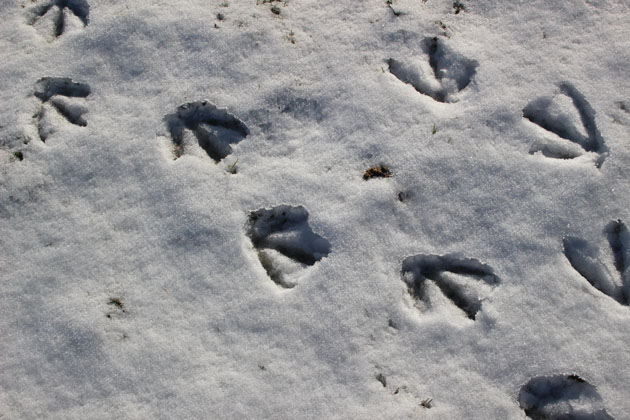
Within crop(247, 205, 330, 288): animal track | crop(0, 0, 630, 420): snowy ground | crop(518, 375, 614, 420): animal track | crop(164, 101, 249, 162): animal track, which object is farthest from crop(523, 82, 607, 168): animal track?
crop(164, 101, 249, 162): animal track

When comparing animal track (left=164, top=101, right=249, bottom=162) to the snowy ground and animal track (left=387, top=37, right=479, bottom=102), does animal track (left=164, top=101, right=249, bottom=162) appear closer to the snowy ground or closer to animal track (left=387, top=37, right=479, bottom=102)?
the snowy ground

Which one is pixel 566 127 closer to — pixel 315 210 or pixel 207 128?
pixel 315 210

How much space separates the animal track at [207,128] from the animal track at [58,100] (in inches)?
18.8

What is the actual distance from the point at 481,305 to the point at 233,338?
1060 millimetres

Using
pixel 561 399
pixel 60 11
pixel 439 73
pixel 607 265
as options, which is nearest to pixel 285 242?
pixel 439 73

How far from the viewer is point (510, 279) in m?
2.14

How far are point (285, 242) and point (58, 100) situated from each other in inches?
56.3

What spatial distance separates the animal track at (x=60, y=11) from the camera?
278 centimetres

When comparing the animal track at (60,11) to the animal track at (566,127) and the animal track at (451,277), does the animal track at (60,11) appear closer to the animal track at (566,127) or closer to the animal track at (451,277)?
the animal track at (451,277)

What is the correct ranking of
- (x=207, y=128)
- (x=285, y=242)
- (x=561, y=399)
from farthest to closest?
1. (x=207, y=128)
2. (x=285, y=242)
3. (x=561, y=399)

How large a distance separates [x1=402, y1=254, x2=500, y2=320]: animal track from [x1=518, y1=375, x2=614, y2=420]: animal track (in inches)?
14.4

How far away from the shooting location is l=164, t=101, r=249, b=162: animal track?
8.05ft

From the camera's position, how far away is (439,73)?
255cm

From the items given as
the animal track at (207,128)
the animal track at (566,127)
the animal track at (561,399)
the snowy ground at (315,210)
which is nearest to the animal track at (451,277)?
the snowy ground at (315,210)
